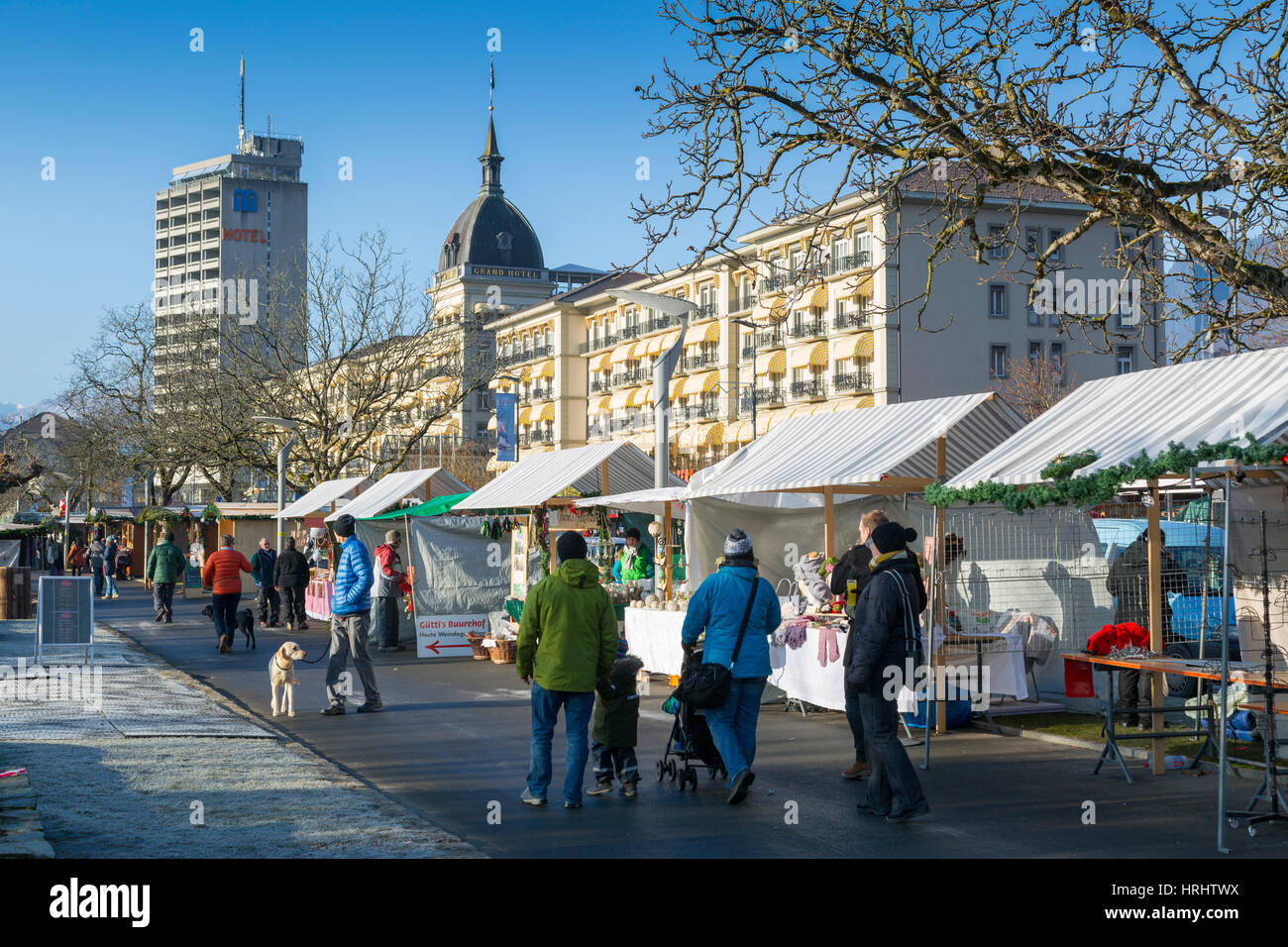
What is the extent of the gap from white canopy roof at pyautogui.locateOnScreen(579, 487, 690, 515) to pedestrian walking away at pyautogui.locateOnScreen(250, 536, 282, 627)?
451 inches

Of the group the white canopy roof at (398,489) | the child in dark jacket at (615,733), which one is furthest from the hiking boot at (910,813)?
the white canopy roof at (398,489)

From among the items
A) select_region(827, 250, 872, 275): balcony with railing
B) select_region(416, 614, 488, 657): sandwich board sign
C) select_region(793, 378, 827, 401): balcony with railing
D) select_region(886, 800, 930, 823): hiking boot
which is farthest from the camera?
select_region(793, 378, 827, 401): balcony with railing

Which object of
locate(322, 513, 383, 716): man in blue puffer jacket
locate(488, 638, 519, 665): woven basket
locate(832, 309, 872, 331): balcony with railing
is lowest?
locate(488, 638, 519, 665): woven basket

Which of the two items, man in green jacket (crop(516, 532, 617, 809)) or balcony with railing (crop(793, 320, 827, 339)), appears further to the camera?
balcony with railing (crop(793, 320, 827, 339))

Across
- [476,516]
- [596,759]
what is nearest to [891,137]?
[596,759]

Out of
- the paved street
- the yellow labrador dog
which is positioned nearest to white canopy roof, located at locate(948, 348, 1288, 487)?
the paved street

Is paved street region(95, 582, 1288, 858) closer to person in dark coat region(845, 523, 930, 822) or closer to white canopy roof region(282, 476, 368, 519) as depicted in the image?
person in dark coat region(845, 523, 930, 822)

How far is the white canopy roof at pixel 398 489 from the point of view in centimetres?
2523

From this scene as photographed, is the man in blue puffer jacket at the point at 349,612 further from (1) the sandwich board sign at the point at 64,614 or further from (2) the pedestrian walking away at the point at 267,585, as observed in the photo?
(2) the pedestrian walking away at the point at 267,585

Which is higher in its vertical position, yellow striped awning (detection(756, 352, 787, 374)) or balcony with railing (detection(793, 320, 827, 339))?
balcony with railing (detection(793, 320, 827, 339))

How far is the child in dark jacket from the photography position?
9281 mm

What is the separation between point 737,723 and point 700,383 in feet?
229

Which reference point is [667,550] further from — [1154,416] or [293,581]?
[293,581]
